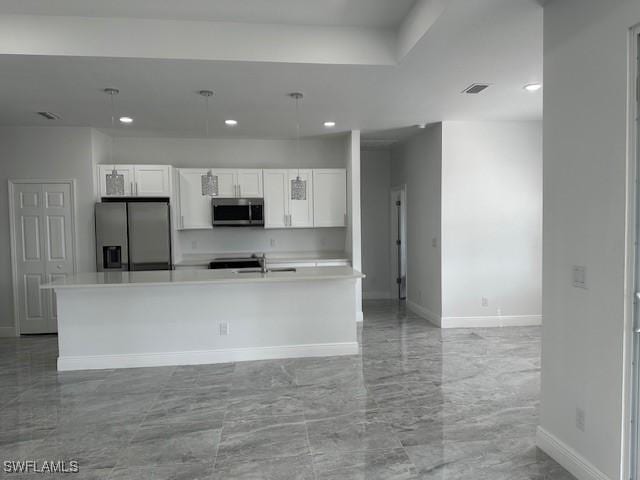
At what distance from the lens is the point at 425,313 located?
20.0ft

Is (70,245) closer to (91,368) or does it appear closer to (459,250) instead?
(91,368)

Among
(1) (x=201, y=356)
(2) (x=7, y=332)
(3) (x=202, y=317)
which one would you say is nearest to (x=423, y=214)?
(3) (x=202, y=317)

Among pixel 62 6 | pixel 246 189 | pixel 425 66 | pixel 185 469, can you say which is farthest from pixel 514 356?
pixel 62 6

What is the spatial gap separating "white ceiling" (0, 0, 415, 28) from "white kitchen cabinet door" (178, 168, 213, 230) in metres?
3.06

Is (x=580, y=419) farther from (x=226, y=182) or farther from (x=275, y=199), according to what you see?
(x=226, y=182)

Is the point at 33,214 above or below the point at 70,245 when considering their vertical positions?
Answer: above

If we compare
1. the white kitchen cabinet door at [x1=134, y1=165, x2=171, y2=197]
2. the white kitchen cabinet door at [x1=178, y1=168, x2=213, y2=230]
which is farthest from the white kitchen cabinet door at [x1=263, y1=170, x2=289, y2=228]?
the white kitchen cabinet door at [x1=134, y1=165, x2=171, y2=197]

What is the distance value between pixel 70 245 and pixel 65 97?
2.18 metres

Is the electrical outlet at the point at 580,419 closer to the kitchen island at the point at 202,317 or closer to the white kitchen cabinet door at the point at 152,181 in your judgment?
the kitchen island at the point at 202,317

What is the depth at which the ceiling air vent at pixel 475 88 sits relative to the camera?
3.97 meters

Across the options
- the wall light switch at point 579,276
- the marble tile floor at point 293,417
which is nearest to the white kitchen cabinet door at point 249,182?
the marble tile floor at point 293,417

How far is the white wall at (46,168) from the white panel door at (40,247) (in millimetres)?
134

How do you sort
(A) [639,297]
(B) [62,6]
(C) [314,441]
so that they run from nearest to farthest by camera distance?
(A) [639,297]
(C) [314,441]
(B) [62,6]

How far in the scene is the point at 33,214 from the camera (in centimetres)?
548
